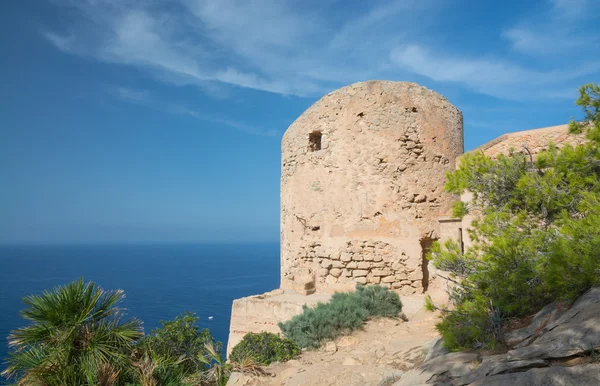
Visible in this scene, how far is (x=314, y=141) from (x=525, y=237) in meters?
7.57

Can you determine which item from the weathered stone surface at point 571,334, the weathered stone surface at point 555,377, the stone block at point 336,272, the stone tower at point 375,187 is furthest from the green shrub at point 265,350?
the weathered stone surface at point 555,377

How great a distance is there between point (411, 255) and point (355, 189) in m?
2.07

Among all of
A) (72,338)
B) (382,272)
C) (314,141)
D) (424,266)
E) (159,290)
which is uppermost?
(314,141)

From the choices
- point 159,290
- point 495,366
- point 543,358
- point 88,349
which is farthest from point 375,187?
point 159,290

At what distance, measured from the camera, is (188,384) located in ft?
21.7

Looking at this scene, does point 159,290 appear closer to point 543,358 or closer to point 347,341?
point 347,341

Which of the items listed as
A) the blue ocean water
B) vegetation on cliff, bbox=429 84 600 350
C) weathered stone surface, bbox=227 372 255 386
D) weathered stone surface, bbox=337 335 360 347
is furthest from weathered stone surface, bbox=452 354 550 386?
the blue ocean water

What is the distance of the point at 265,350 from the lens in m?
6.47

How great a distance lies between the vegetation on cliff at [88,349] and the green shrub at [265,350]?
1.10 ft

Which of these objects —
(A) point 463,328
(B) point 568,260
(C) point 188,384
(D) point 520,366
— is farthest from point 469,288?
(C) point 188,384

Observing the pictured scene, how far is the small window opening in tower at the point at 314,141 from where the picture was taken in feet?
36.7

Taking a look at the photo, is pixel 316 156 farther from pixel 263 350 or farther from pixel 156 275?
pixel 156 275

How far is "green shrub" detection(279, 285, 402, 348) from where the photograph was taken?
22.9 feet

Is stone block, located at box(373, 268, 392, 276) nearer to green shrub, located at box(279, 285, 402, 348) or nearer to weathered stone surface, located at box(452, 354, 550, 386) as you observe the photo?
green shrub, located at box(279, 285, 402, 348)
